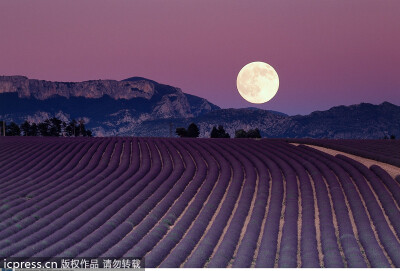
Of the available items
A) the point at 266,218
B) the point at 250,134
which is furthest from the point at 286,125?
the point at 266,218

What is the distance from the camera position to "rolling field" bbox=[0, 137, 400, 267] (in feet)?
37.7

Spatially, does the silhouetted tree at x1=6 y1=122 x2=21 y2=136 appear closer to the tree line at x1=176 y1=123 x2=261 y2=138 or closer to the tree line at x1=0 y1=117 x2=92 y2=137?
the tree line at x1=0 y1=117 x2=92 y2=137

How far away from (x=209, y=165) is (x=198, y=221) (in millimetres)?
8873

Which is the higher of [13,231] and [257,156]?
[257,156]

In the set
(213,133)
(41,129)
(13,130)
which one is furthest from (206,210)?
(41,129)

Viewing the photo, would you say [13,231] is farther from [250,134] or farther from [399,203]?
[250,134]

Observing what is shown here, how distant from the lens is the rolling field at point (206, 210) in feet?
37.7

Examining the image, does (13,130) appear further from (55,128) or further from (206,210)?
(206,210)

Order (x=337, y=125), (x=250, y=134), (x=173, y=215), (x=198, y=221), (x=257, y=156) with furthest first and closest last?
1. (x=337, y=125)
2. (x=250, y=134)
3. (x=257, y=156)
4. (x=173, y=215)
5. (x=198, y=221)

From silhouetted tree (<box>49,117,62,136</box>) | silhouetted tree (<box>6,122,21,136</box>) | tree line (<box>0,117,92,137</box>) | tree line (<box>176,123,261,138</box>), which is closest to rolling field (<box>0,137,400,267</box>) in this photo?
tree line (<box>176,123,261,138</box>)

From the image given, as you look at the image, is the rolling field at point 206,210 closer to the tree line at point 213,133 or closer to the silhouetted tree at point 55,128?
the tree line at point 213,133

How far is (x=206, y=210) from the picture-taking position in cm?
1535

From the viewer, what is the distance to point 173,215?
1505 cm

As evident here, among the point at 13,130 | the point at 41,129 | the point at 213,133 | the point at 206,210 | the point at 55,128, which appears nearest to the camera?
the point at 206,210
